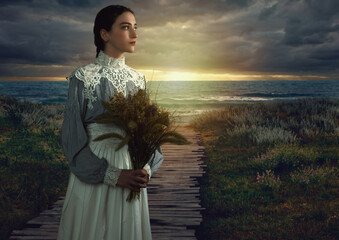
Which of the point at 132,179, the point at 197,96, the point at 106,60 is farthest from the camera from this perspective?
the point at 197,96

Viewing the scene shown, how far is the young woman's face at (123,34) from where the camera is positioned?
2307mm

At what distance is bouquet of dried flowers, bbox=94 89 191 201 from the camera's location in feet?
6.57

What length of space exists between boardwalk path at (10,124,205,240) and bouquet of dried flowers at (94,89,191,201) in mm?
2253

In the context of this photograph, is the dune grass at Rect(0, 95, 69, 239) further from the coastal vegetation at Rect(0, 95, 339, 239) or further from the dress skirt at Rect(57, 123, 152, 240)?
the dress skirt at Rect(57, 123, 152, 240)

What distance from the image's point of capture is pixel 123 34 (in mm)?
2311

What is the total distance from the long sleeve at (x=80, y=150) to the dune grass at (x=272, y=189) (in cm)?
254

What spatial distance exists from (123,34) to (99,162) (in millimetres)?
975

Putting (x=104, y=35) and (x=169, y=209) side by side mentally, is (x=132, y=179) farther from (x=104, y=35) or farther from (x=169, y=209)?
(x=169, y=209)

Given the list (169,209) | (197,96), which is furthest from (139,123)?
(197,96)

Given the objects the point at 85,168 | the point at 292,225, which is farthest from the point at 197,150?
the point at 85,168

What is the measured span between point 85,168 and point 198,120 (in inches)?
516

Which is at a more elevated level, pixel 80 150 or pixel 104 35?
pixel 104 35

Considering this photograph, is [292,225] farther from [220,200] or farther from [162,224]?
[162,224]

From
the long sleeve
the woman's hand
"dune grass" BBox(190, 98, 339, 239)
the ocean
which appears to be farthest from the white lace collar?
the ocean
